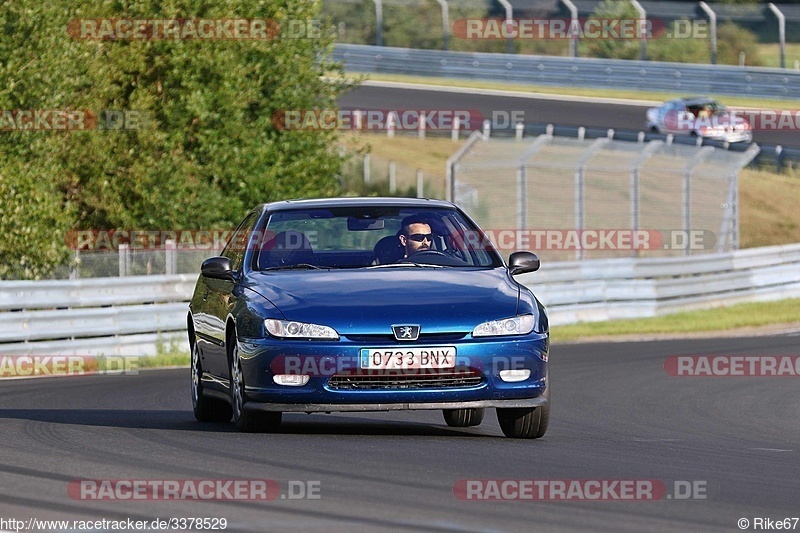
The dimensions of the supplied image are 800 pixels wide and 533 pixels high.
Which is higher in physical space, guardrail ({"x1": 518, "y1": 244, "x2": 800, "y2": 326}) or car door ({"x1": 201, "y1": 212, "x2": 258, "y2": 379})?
car door ({"x1": 201, "y1": 212, "x2": 258, "y2": 379})

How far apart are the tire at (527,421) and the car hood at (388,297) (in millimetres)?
705

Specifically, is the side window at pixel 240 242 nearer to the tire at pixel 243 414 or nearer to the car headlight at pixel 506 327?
the tire at pixel 243 414

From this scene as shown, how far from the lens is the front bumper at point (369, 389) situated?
9.48m

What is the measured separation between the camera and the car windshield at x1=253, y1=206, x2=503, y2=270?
10625mm

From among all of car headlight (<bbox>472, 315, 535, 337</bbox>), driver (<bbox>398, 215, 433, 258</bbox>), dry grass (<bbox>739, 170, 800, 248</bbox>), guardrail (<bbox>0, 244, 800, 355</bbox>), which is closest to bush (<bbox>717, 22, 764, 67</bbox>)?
dry grass (<bbox>739, 170, 800, 248</bbox>)

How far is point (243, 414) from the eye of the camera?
1003 cm

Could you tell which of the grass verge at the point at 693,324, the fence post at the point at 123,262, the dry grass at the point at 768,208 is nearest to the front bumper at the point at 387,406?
the fence post at the point at 123,262

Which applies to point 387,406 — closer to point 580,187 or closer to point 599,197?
point 580,187

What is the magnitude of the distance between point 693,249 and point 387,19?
39.7 metres

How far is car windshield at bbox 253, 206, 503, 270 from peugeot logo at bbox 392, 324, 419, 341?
1113mm

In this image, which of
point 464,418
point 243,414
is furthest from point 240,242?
point 464,418

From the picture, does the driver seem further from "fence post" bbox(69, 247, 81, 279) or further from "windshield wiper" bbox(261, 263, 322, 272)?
"fence post" bbox(69, 247, 81, 279)

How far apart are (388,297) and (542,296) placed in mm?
15152

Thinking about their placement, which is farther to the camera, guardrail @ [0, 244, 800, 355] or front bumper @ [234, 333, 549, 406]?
guardrail @ [0, 244, 800, 355]
